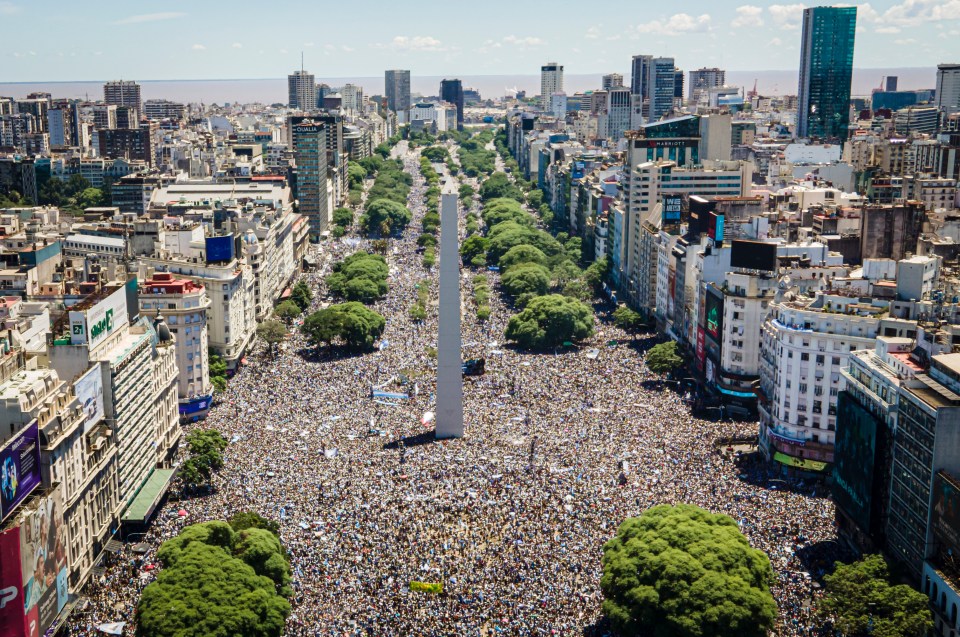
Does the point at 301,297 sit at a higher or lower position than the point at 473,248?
lower

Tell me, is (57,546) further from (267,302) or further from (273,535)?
(267,302)

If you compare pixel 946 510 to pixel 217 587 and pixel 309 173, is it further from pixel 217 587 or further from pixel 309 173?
pixel 309 173

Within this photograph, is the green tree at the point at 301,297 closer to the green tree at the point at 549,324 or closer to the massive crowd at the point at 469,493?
the massive crowd at the point at 469,493

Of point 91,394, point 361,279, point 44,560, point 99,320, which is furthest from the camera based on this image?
point 361,279

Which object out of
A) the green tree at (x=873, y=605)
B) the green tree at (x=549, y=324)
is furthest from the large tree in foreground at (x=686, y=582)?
the green tree at (x=549, y=324)

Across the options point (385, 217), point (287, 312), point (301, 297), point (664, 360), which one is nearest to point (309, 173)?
point (385, 217)

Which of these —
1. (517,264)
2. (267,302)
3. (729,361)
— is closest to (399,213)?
(517,264)

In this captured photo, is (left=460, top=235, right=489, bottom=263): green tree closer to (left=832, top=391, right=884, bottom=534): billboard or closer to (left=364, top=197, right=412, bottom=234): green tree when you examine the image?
(left=364, top=197, right=412, bottom=234): green tree
